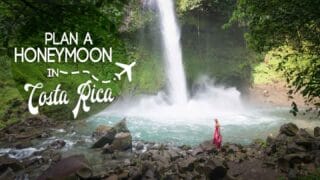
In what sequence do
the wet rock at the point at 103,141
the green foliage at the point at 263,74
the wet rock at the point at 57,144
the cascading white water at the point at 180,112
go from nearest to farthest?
the wet rock at the point at 103,141
the wet rock at the point at 57,144
the cascading white water at the point at 180,112
the green foliage at the point at 263,74

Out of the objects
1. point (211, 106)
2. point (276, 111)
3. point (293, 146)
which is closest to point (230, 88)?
point (211, 106)

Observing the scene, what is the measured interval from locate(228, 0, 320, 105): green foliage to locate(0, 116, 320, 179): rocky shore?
2047 millimetres

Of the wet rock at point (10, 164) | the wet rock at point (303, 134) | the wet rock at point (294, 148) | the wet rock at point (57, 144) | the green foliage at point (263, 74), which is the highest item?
the green foliage at point (263, 74)

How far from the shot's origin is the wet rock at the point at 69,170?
32.0 ft

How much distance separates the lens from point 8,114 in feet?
58.6

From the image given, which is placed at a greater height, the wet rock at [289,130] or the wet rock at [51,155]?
the wet rock at [289,130]

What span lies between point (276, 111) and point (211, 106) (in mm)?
4101

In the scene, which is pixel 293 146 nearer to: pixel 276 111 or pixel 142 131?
pixel 142 131

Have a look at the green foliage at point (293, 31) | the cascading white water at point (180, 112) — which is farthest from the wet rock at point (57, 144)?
the green foliage at point (293, 31)

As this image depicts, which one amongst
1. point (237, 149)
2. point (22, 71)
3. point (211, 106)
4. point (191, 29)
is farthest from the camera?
point (191, 29)

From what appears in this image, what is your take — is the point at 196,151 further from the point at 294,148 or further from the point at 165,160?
the point at 294,148

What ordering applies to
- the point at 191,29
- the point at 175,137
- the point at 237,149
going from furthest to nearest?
1. the point at 191,29
2. the point at 175,137
3. the point at 237,149

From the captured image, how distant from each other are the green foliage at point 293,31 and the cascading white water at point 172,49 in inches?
697

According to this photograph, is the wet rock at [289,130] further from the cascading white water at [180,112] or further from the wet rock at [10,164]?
the wet rock at [10,164]
